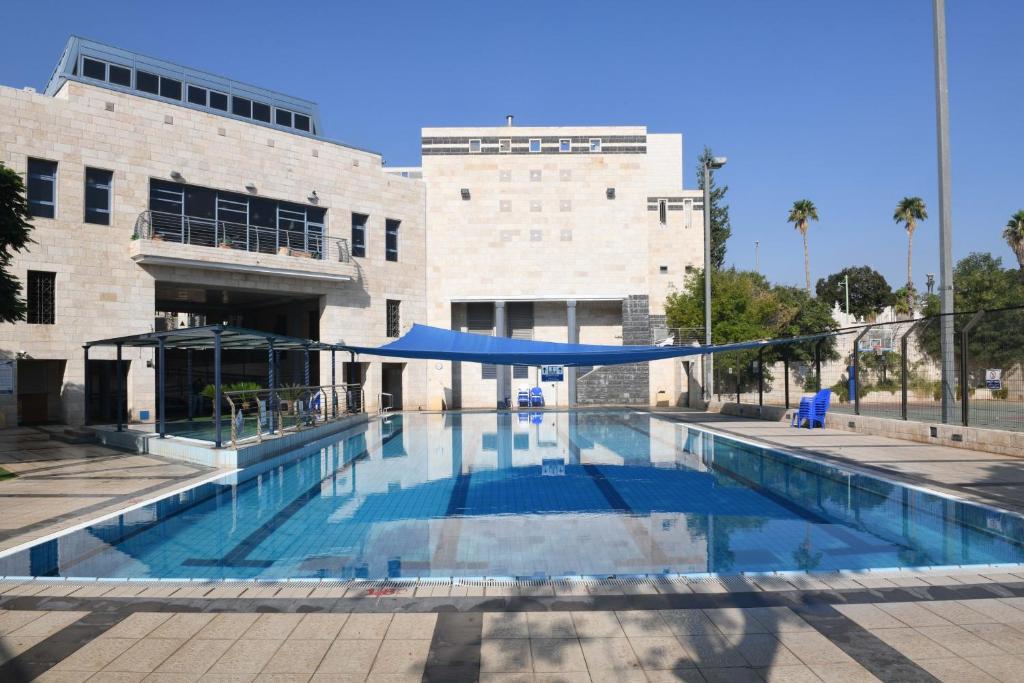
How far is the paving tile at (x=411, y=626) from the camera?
11.4 feet

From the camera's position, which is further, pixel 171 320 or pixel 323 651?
pixel 171 320

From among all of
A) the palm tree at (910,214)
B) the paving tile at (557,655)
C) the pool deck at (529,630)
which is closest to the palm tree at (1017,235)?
the palm tree at (910,214)

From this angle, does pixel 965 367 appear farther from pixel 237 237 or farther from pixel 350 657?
pixel 237 237

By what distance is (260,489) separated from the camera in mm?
8547

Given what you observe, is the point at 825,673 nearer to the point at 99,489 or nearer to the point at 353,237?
the point at 99,489

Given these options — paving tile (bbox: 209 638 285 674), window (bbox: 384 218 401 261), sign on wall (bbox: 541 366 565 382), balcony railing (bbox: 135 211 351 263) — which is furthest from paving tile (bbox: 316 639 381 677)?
window (bbox: 384 218 401 261)

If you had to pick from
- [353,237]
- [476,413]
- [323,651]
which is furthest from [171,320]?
[323,651]

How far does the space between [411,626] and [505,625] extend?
0.51 m

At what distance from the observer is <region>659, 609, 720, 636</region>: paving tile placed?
351 centimetres

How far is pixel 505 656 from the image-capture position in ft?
10.6

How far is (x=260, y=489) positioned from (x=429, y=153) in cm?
1827

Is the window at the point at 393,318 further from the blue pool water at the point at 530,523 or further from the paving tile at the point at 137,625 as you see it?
the paving tile at the point at 137,625

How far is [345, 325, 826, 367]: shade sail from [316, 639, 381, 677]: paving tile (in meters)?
10.1

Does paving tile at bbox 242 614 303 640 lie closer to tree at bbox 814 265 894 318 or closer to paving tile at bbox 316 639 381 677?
paving tile at bbox 316 639 381 677
